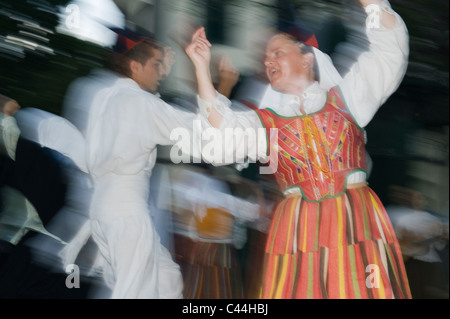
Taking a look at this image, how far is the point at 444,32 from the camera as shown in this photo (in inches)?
114

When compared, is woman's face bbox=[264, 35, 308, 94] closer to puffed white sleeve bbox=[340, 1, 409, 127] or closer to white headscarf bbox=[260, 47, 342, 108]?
white headscarf bbox=[260, 47, 342, 108]

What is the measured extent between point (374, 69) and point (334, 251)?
A: 2.62ft

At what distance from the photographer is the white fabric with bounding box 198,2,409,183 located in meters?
2.76

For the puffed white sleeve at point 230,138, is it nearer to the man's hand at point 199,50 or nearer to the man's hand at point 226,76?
the man's hand at point 226,76

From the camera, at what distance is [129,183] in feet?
8.96

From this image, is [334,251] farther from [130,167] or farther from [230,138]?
[130,167]

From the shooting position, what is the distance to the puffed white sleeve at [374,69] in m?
2.77

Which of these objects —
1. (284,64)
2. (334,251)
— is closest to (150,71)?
(284,64)

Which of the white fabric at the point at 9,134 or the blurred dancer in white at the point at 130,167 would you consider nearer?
the blurred dancer in white at the point at 130,167

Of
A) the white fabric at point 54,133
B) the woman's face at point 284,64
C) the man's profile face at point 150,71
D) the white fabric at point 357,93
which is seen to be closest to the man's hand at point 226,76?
the white fabric at point 357,93

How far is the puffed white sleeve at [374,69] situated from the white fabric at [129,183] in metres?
0.71

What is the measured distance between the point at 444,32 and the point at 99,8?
1.55 metres

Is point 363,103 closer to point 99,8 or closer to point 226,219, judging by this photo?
point 226,219
